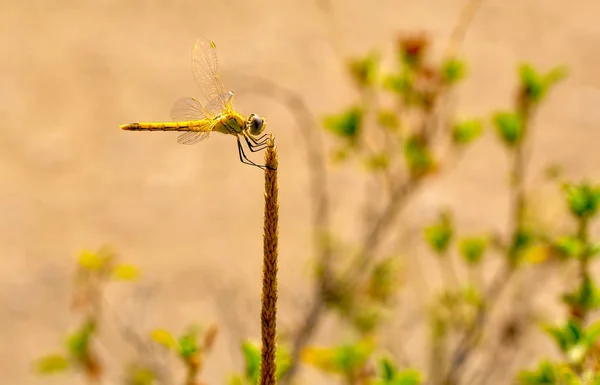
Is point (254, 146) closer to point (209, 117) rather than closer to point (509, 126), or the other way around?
point (209, 117)

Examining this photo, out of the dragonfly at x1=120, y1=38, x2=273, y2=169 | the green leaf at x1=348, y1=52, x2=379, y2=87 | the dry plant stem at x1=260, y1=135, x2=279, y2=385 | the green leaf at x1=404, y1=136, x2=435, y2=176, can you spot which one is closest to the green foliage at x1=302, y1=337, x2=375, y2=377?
the dragonfly at x1=120, y1=38, x2=273, y2=169

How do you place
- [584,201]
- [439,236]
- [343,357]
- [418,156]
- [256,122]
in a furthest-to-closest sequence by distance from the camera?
[418,156], [439,236], [343,357], [584,201], [256,122]

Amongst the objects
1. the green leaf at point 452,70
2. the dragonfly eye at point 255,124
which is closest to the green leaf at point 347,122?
the green leaf at point 452,70

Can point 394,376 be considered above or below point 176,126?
below

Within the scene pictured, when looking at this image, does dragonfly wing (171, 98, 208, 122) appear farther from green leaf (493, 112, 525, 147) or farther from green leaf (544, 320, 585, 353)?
green leaf (493, 112, 525, 147)

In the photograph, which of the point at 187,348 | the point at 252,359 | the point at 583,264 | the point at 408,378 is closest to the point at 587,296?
the point at 583,264
